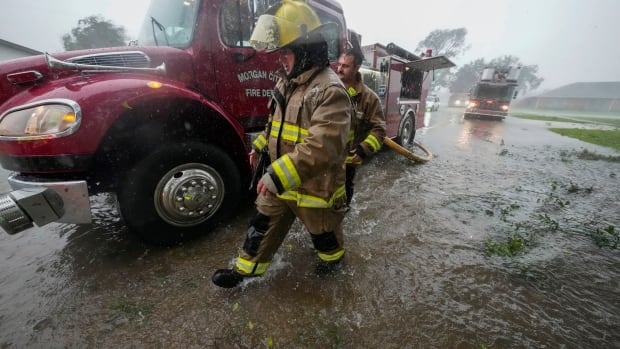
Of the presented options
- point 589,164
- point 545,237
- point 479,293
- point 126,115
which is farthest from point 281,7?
point 589,164

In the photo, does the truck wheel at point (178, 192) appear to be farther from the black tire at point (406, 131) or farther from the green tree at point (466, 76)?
the green tree at point (466, 76)

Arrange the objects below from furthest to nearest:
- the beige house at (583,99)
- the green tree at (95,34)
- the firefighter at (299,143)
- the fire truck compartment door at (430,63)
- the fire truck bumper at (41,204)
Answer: the beige house at (583,99)
the green tree at (95,34)
the fire truck compartment door at (430,63)
the fire truck bumper at (41,204)
the firefighter at (299,143)

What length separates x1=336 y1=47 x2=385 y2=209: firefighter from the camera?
267 cm

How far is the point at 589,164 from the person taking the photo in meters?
6.21

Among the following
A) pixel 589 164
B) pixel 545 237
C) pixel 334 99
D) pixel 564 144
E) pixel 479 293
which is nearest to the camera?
pixel 334 99

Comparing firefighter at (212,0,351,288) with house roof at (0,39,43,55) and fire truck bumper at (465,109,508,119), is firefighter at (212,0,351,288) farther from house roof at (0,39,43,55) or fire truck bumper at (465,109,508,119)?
house roof at (0,39,43,55)

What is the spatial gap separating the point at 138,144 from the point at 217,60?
1.11 m

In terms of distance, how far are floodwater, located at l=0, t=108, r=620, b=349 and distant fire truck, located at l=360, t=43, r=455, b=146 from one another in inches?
111

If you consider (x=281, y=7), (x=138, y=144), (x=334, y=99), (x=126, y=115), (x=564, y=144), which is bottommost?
(x=564, y=144)

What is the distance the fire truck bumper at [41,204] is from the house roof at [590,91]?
3042 inches

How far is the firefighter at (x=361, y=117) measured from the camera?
267 centimetres

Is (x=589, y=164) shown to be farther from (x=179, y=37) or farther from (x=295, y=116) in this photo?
(x=179, y=37)

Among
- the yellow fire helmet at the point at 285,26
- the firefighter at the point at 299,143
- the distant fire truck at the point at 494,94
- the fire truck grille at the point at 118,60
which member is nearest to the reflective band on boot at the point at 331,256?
the firefighter at the point at 299,143

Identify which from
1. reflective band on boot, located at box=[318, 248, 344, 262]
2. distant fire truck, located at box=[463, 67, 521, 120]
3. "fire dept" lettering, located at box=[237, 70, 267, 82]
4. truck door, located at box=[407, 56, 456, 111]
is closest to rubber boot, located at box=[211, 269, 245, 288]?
reflective band on boot, located at box=[318, 248, 344, 262]
